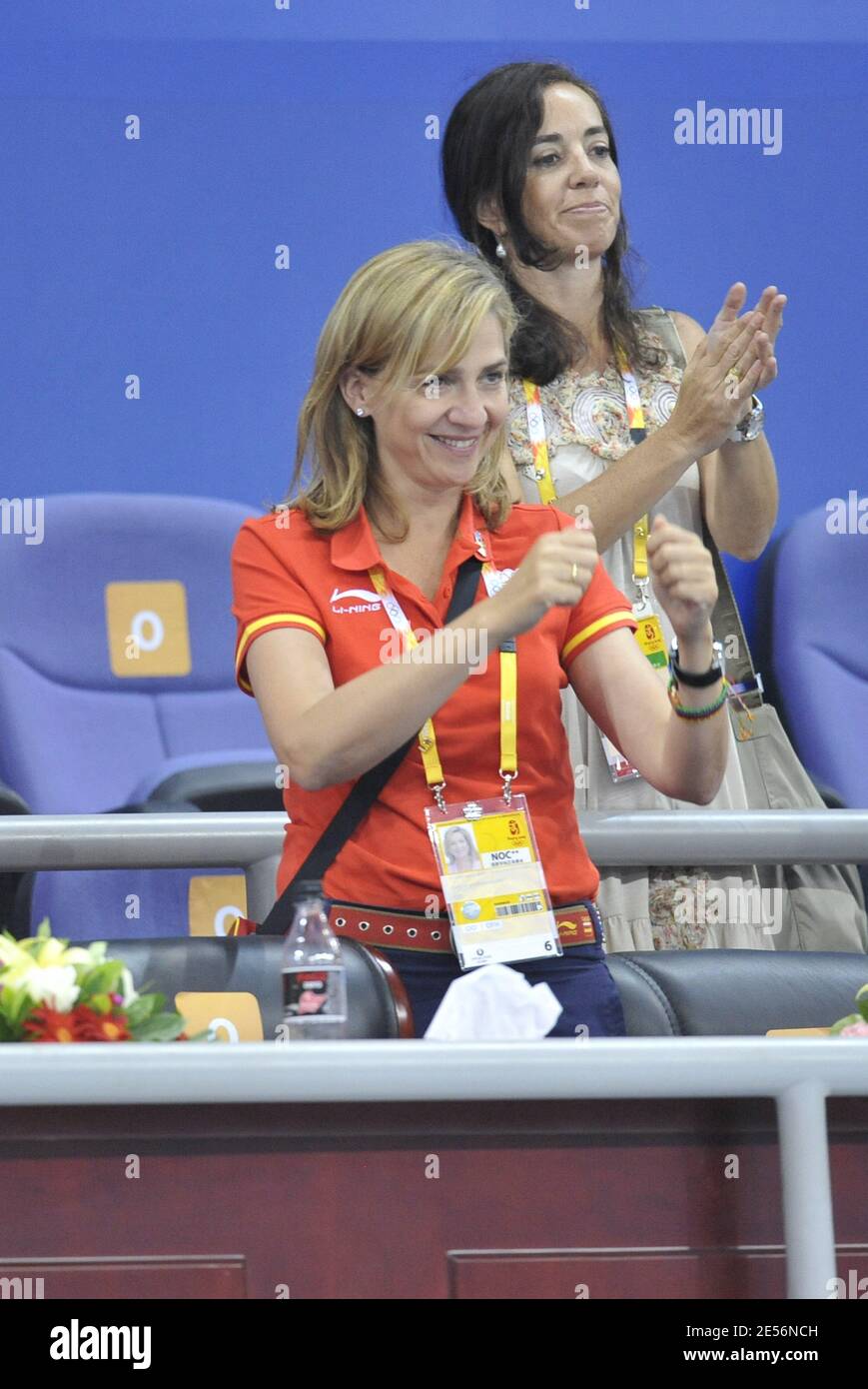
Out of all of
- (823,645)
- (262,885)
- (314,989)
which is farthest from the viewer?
(823,645)

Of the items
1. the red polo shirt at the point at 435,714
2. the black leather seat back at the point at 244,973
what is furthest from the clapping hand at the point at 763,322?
the black leather seat back at the point at 244,973

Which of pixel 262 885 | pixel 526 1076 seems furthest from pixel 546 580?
pixel 262 885

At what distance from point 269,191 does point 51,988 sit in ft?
8.82

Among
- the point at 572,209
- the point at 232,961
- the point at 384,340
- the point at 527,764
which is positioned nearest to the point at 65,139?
the point at 572,209

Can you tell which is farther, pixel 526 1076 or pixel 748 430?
pixel 748 430

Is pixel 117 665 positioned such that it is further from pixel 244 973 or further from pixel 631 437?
pixel 244 973

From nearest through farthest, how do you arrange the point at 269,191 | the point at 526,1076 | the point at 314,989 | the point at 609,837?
the point at 526,1076 < the point at 314,989 < the point at 609,837 < the point at 269,191

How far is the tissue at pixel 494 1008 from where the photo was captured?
1375 millimetres

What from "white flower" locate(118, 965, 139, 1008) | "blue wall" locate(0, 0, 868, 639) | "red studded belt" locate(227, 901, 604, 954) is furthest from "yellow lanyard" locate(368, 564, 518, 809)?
"blue wall" locate(0, 0, 868, 639)

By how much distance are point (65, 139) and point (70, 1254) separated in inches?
115

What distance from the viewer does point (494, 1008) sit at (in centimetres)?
139

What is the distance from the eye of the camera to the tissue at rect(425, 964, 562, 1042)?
1375mm

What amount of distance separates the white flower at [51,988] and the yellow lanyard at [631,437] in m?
1.03

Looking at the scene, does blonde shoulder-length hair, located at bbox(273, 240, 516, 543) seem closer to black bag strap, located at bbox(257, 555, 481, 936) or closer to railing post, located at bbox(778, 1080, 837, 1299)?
black bag strap, located at bbox(257, 555, 481, 936)
